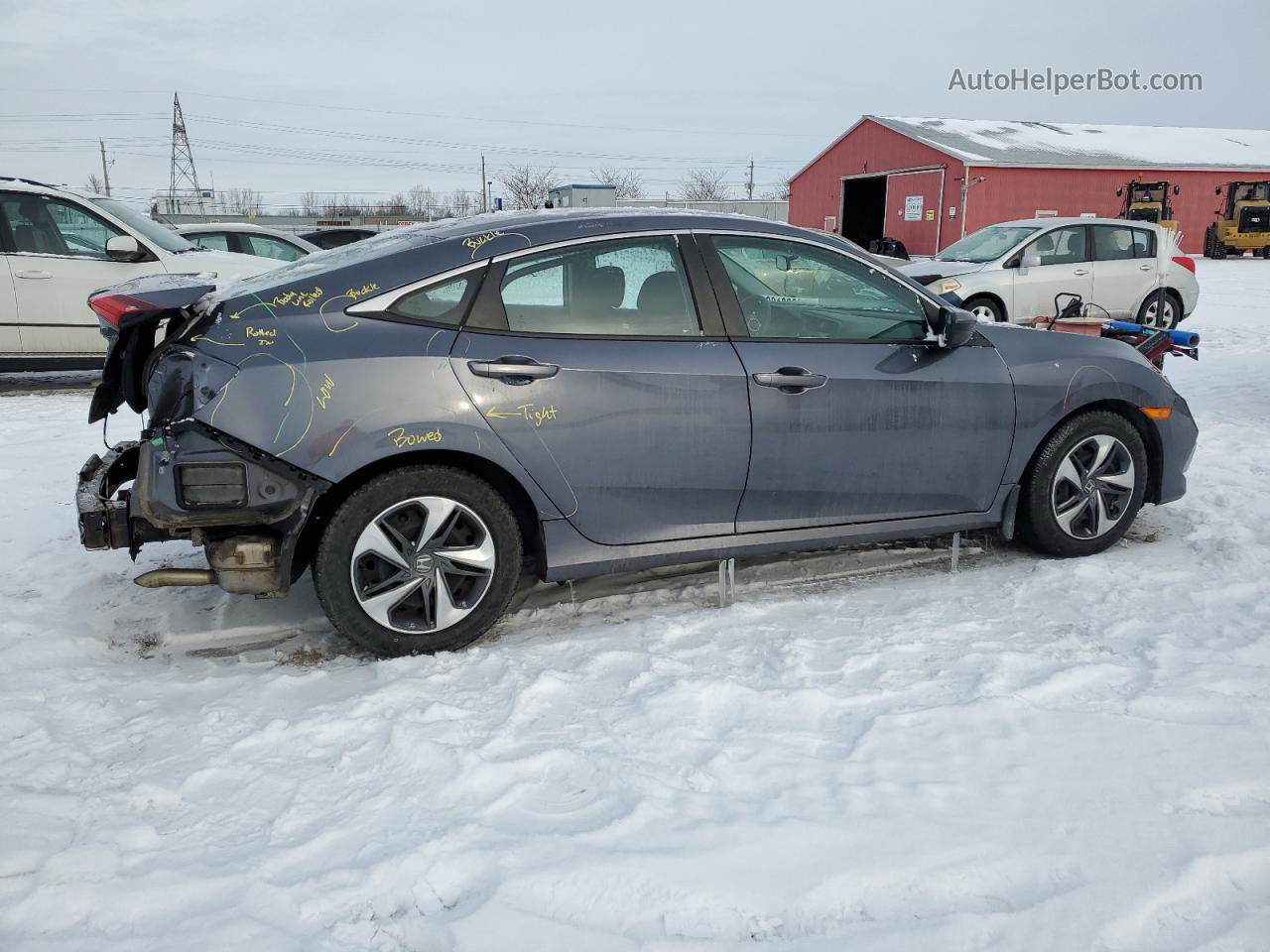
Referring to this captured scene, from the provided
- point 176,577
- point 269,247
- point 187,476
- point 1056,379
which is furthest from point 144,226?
point 1056,379

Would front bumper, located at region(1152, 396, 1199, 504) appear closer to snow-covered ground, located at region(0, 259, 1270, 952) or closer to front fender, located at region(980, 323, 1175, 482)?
front fender, located at region(980, 323, 1175, 482)

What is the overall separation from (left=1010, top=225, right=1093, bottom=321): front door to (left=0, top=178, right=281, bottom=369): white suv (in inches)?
319

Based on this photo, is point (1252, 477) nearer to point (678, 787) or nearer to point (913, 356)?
point (913, 356)

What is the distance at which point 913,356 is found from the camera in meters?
4.16

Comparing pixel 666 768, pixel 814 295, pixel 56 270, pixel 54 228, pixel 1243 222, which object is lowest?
pixel 666 768

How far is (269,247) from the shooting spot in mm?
12109

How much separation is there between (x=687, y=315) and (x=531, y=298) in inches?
24.4

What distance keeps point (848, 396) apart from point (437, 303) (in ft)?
5.46

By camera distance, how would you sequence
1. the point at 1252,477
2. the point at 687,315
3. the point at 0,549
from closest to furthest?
the point at 687,315 → the point at 0,549 → the point at 1252,477

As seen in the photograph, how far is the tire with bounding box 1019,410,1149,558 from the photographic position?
4496 millimetres

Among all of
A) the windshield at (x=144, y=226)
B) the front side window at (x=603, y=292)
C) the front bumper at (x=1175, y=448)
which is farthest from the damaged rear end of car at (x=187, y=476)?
the windshield at (x=144, y=226)

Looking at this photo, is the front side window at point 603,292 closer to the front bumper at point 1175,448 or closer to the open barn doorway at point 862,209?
the front bumper at point 1175,448

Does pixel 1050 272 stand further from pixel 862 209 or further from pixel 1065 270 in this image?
pixel 862 209

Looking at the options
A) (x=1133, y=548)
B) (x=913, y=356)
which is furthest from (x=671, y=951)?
(x=1133, y=548)
